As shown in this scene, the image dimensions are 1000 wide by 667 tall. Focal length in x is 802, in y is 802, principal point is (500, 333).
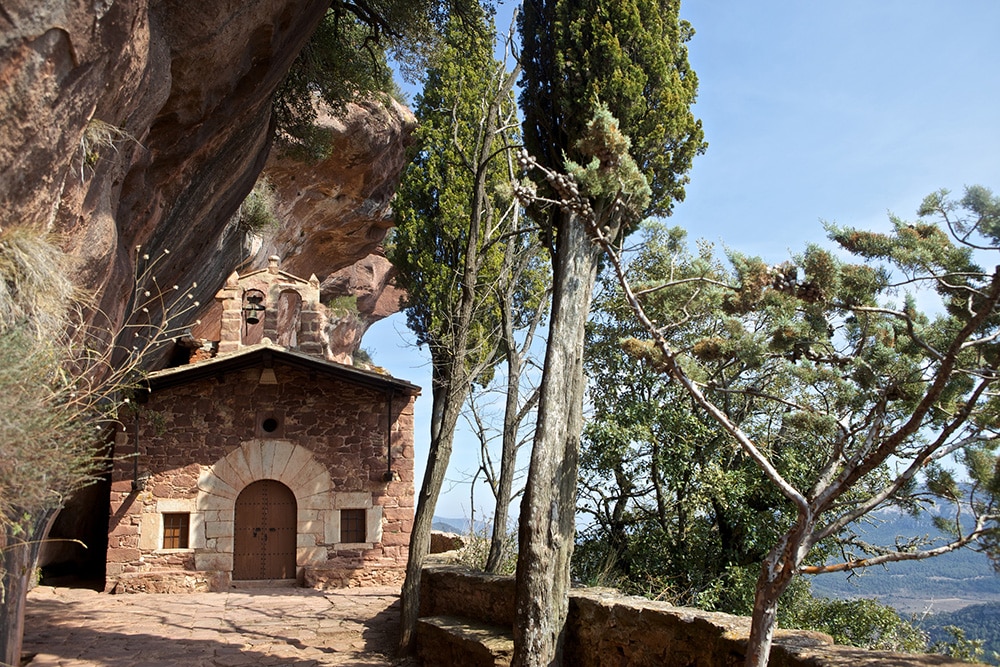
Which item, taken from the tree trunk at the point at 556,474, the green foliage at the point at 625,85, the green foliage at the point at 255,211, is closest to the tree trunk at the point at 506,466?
the tree trunk at the point at 556,474

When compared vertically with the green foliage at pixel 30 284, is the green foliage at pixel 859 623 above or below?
below

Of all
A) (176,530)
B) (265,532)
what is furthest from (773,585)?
(176,530)

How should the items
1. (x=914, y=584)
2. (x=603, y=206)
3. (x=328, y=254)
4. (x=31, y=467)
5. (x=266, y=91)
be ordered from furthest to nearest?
(x=914, y=584), (x=328, y=254), (x=266, y=91), (x=603, y=206), (x=31, y=467)

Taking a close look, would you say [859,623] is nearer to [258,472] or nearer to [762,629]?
[762,629]

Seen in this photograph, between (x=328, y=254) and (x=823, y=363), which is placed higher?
(x=328, y=254)

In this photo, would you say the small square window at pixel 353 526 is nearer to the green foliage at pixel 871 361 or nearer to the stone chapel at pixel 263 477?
the stone chapel at pixel 263 477

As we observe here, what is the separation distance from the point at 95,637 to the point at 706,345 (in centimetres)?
841

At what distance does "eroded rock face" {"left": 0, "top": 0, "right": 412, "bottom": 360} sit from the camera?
188 inches

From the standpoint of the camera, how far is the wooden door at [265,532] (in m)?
14.2

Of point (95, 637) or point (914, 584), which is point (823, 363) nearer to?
point (95, 637)

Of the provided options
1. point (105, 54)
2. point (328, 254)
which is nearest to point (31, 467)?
point (105, 54)

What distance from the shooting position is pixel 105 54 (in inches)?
211

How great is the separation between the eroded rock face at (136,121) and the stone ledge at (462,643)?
4.61 m

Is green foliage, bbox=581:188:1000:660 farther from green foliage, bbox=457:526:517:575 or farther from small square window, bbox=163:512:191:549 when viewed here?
small square window, bbox=163:512:191:549
